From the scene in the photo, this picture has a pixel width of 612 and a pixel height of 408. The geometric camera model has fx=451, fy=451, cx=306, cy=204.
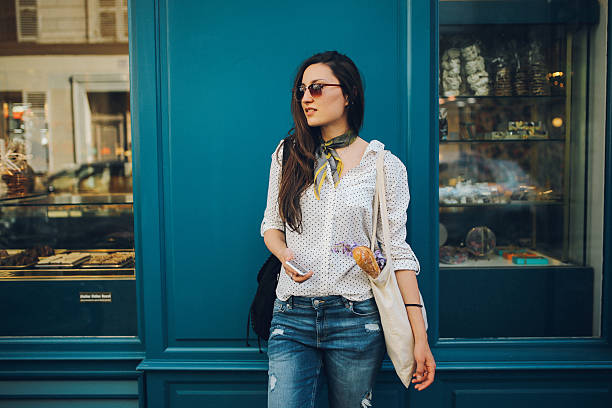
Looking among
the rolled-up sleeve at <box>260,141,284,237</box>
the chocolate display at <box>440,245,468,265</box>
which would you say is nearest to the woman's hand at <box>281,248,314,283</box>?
the rolled-up sleeve at <box>260,141,284,237</box>

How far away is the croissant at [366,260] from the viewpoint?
1679 mm

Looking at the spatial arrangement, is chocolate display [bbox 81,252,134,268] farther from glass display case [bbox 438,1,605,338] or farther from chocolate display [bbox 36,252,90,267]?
glass display case [bbox 438,1,605,338]

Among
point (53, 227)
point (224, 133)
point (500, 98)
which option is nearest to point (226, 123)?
point (224, 133)

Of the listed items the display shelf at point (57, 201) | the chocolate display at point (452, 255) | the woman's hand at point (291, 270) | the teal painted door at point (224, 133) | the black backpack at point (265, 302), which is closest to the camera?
the woman's hand at point (291, 270)

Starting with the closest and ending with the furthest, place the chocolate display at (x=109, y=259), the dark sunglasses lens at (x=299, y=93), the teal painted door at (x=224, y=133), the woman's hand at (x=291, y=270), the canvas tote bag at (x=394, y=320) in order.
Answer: the woman's hand at (x=291, y=270) < the canvas tote bag at (x=394, y=320) < the dark sunglasses lens at (x=299, y=93) < the teal painted door at (x=224, y=133) < the chocolate display at (x=109, y=259)

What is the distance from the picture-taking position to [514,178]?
127 inches

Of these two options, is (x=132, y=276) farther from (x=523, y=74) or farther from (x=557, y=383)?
(x=523, y=74)

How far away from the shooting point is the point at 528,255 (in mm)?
3039

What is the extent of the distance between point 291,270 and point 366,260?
0.28 m

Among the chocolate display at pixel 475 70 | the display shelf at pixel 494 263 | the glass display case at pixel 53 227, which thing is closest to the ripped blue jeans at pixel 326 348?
the display shelf at pixel 494 263

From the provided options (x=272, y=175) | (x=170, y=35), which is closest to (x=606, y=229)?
(x=272, y=175)

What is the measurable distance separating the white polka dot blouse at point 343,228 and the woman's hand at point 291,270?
0.26 ft

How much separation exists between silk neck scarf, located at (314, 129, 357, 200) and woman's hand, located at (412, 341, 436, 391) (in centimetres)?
70

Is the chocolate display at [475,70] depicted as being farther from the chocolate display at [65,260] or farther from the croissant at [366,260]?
the chocolate display at [65,260]
